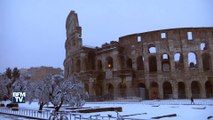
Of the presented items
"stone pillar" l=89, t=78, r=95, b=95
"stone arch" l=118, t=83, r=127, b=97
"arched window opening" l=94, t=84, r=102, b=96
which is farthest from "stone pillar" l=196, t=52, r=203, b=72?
"stone pillar" l=89, t=78, r=95, b=95

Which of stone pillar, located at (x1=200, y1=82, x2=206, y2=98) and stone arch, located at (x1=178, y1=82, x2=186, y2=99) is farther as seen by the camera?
stone arch, located at (x1=178, y1=82, x2=186, y2=99)

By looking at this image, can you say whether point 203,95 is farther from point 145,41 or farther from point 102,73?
point 102,73

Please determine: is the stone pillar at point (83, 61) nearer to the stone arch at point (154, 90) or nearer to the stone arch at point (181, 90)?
the stone arch at point (154, 90)

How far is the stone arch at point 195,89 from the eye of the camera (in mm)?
38791

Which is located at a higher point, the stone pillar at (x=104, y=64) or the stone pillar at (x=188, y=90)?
the stone pillar at (x=104, y=64)

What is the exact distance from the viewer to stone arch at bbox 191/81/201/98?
3879 cm

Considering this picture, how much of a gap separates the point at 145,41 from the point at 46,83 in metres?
25.8

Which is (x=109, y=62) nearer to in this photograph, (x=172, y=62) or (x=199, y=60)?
(x=172, y=62)

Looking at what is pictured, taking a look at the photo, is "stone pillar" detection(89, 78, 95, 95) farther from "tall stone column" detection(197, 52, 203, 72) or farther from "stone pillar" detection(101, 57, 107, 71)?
"tall stone column" detection(197, 52, 203, 72)

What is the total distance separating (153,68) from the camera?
148 feet

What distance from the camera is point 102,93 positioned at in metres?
45.9

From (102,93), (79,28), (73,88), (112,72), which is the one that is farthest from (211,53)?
(73,88)

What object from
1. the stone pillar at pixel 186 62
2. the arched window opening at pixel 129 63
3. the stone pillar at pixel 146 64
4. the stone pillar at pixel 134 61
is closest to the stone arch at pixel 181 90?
the stone pillar at pixel 186 62

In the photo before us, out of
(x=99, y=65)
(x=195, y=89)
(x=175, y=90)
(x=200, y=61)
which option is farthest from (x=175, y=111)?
(x=99, y=65)
